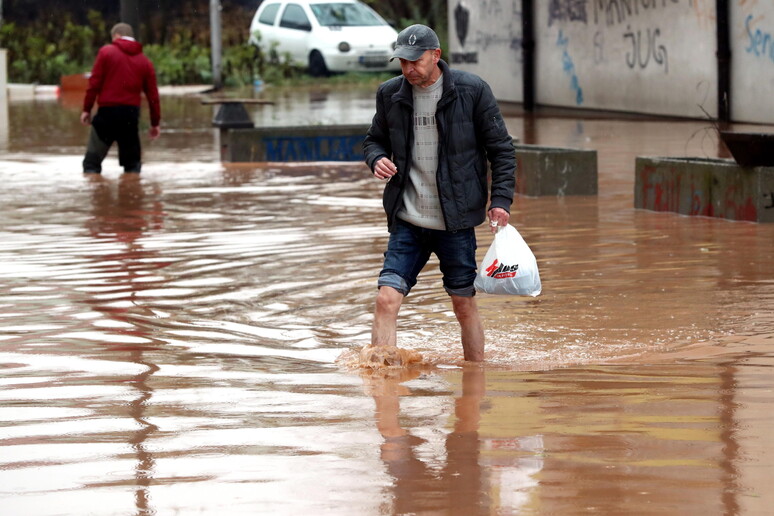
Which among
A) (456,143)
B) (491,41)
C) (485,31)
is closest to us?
(456,143)

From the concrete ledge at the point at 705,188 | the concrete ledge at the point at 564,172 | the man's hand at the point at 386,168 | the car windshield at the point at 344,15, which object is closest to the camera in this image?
the man's hand at the point at 386,168

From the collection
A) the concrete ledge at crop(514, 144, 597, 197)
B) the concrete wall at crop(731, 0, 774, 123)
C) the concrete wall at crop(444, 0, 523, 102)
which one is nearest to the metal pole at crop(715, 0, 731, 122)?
the concrete wall at crop(731, 0, 774, 123)

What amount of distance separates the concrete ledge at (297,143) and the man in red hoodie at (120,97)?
1510mm

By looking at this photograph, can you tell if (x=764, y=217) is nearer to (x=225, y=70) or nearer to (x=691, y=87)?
(x=691, y=87)

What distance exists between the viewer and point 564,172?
521 inches

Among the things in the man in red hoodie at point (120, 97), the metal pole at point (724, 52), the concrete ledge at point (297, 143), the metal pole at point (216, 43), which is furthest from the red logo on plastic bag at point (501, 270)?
the metal pole at point (216, 43)

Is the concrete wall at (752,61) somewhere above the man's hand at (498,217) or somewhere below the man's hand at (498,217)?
above

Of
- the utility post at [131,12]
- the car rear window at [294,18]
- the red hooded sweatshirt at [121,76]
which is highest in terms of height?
the car rear window at [294,18]

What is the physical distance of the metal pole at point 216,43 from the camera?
32125 mm

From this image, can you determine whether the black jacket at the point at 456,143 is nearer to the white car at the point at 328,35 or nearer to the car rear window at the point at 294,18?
the white car at the point at 328,35

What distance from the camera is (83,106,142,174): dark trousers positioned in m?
15.7

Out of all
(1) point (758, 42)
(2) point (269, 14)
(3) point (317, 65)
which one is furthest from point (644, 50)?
(2) point (269, 14)

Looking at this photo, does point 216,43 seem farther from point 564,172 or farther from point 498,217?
point 498,217

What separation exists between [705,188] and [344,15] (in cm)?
2354
